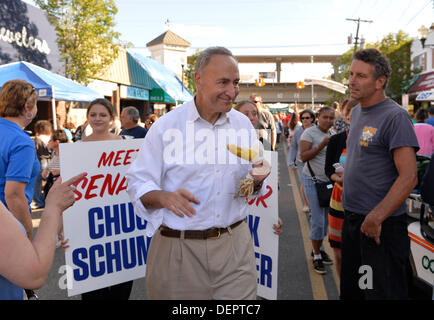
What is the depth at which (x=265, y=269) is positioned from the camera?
3451mm

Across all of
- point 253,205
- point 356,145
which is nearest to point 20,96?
point 253,205

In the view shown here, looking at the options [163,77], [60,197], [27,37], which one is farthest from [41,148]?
[163,77]

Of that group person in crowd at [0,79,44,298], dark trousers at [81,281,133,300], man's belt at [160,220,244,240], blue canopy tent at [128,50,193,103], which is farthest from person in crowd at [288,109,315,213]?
blue canopy tent at [128,50,193,103]

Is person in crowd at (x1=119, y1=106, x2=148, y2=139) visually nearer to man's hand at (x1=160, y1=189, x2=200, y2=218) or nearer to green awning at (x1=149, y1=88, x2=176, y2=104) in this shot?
man's hand at (x1=160, y1=189, x2=200, y2=218)

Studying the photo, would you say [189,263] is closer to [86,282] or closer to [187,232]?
[187,232]

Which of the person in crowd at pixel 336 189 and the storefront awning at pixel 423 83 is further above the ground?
the storefront awning at pixel 423 83

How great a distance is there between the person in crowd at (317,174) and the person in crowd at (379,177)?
1.96m

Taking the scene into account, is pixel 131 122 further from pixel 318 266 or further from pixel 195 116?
pixel 195 116

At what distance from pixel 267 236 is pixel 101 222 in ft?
4.89

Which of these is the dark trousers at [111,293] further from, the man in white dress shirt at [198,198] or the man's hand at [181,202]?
the man's hand at [181,202]

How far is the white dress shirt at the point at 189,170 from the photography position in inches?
89.3

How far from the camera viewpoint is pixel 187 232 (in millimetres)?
2289

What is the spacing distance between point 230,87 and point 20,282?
1.49 metres

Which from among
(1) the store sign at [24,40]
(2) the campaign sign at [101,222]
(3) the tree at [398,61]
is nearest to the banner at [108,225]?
(2) the campaign sign at [101,222]
